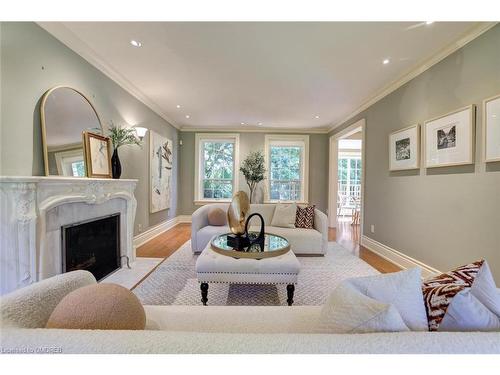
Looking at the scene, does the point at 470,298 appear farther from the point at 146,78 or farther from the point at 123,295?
the point at 146,78

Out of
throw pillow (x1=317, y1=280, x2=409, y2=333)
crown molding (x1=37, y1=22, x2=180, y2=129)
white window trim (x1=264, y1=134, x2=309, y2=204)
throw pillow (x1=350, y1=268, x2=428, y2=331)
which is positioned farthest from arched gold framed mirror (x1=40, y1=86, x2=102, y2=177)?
white window trim (x1=264, y1=134, x2=309, y2=204)

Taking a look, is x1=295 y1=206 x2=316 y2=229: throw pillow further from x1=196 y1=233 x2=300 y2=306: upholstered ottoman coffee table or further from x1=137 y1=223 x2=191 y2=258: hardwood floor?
x1=137 y1=223 x2=191 y2=258: hardwood floor

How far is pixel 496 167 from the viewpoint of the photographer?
73.7 inches

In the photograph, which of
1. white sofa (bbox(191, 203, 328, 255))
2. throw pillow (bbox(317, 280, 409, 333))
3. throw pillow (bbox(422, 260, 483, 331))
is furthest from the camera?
white sofa (bbox(191, 203, 328, 255))

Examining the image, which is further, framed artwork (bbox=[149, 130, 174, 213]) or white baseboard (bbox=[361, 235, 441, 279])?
framed artwork (bbox=[149, 130, 174, 213])

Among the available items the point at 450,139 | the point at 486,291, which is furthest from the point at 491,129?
the point at 486,291

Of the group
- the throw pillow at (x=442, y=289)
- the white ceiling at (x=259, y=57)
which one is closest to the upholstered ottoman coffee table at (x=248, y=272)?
the throw pillow at (x=442, y=289)

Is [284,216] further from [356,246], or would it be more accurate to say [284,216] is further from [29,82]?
[29,82]

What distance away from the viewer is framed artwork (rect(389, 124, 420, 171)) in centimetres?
272

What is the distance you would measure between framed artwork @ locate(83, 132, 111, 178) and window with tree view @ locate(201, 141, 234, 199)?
325 centimetres

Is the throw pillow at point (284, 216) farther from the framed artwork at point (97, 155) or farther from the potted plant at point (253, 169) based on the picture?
the framed artwork at point (97, 155)

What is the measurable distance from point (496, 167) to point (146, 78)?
3954 millimetres

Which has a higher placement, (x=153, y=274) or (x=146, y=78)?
(x=146, y=78)
